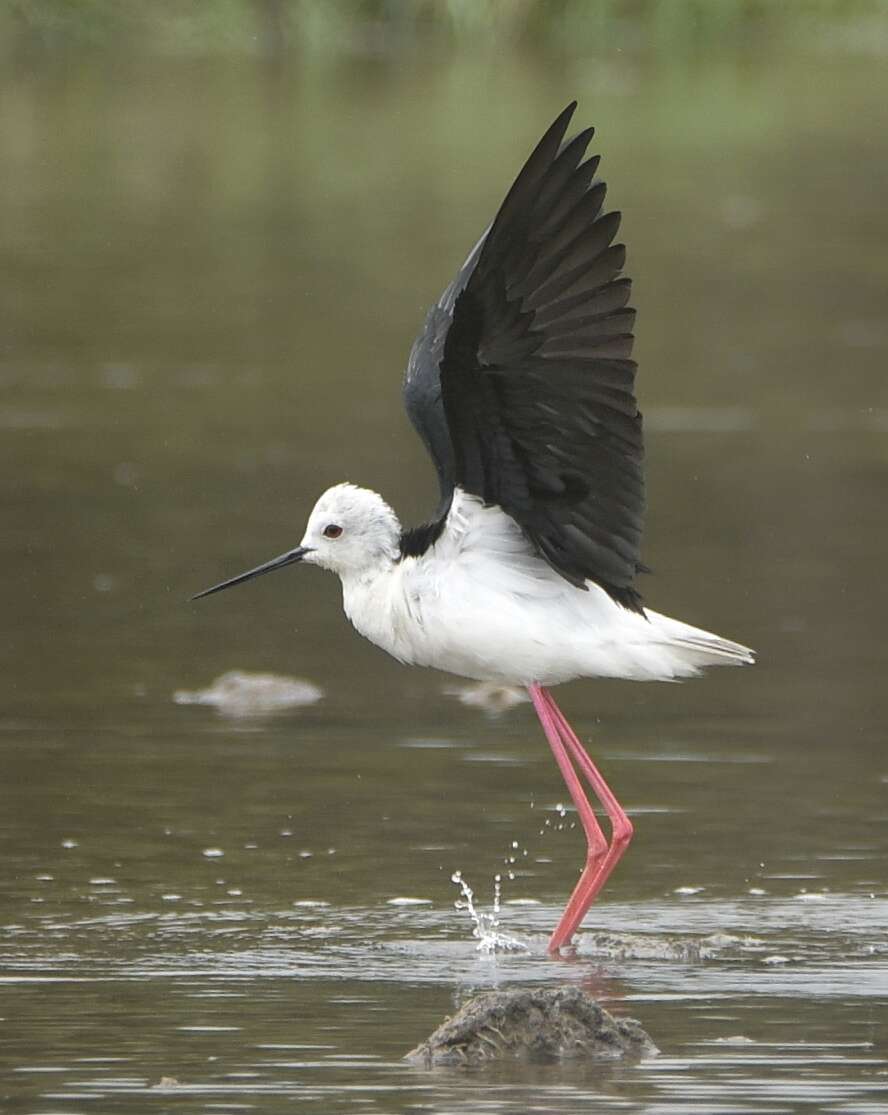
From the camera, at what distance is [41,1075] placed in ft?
16.9

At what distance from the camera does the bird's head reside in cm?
686

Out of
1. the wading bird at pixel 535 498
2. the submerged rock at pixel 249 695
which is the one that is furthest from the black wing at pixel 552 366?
the submerged rock at pixel 249 695

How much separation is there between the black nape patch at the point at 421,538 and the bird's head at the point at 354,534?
0.03 m

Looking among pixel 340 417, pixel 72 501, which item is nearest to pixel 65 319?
pixel 340 417

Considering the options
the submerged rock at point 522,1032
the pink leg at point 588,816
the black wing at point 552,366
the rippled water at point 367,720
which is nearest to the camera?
the submerged rock at point 522,1032

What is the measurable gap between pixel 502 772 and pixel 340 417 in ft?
17.8

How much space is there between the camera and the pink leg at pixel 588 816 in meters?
6.49

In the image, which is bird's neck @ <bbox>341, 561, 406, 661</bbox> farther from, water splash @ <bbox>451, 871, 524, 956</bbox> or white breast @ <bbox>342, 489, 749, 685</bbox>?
water splash @ <bbox>451, 871, 524, 956</bbox>

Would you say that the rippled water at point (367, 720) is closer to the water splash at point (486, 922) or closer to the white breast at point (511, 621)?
the water splash at point (486, 922)

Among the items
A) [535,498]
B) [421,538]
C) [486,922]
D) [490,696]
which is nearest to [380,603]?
[421,538]

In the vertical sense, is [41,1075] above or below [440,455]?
below

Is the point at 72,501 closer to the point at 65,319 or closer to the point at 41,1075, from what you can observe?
the point at 65,319

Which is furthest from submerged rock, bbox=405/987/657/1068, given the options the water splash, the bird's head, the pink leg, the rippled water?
the bird's head

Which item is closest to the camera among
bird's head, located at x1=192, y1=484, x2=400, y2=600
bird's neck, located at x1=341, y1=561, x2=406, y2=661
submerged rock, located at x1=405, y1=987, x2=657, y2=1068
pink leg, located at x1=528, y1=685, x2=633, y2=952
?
submerged rock, located at x1=405, y1=987, x2=657, y2=1068
